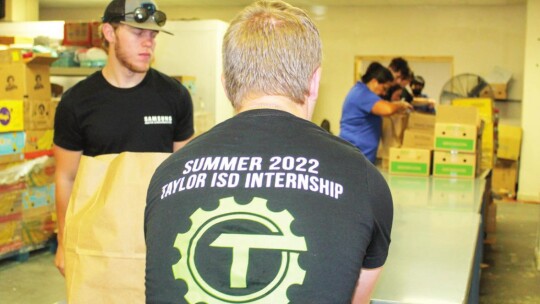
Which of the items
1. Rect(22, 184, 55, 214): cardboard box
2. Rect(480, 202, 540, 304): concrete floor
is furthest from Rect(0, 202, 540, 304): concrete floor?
Rect(22, 184, 55, 214): cardboard box

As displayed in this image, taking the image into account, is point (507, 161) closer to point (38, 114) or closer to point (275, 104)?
point (38, 114)

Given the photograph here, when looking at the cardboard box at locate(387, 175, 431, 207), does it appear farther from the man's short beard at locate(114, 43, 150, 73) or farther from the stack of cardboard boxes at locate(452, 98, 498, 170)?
the man's short beard at locate(114, 43, 150, 73)

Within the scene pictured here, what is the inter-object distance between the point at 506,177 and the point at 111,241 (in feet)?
28.3

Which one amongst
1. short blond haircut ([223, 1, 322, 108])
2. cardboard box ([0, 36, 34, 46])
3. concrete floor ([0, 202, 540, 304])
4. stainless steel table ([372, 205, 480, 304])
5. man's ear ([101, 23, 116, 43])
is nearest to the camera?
short blond haircut ([223, 1, 322, 108])

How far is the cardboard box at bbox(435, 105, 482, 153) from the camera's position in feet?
15.2

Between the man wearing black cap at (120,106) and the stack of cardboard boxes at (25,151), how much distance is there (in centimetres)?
294

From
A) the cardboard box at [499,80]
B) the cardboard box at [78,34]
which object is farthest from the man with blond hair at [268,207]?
the cardboard box at [499,80]

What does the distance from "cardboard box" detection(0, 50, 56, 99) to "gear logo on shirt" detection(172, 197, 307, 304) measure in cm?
436

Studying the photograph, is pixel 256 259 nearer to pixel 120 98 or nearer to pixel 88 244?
pixel 88 244

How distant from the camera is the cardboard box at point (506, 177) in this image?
9.11 meters

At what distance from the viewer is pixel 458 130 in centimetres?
464

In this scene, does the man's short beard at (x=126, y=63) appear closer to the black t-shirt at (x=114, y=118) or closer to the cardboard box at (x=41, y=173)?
the black t-shirt at (x=114, y=118)

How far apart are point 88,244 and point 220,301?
576 mm

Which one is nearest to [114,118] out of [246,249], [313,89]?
[313,89]
